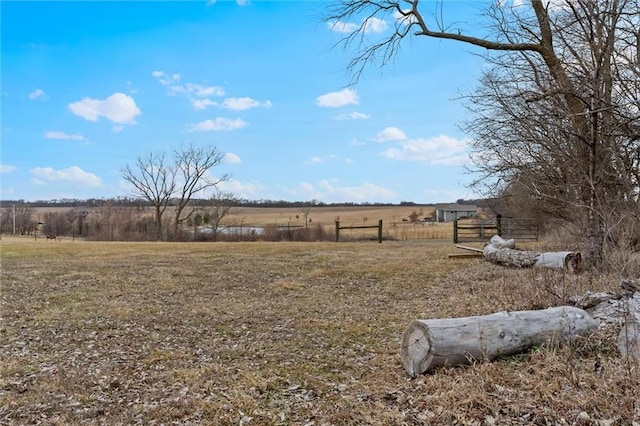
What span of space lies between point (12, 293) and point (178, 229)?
102 feet

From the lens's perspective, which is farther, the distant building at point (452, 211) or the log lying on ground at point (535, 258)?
the distant building at point (452, 211)

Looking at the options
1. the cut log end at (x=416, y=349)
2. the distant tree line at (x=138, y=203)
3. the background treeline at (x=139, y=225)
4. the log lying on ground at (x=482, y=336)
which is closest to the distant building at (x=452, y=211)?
the distant tree line at (x=138, y=203)

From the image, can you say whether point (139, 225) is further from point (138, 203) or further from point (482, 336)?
point (482, 336)

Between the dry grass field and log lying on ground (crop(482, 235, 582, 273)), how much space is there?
773mm

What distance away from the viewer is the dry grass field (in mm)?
3410

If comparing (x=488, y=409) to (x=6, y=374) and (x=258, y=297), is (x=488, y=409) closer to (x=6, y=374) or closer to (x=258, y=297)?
(x=6, y=374)

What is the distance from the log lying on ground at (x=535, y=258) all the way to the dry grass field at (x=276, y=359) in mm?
773

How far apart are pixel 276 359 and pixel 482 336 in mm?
2314

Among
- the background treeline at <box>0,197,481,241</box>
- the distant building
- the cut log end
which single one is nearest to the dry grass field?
the cut log end

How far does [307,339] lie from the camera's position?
590 cm

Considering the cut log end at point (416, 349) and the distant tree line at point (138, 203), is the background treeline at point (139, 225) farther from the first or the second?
the cut log end at point (416, 349)

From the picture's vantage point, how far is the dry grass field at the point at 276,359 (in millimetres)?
3410

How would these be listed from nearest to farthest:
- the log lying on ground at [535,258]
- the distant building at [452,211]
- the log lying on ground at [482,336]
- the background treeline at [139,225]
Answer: the log lying on ground at [482,336]
the log lying on ground at [535,258]
the background treeline at [139,225]
the distant building at [452,211]

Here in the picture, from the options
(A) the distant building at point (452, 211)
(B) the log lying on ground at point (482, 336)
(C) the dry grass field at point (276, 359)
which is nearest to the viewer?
(C) the dry grass field at point (276, 359)
